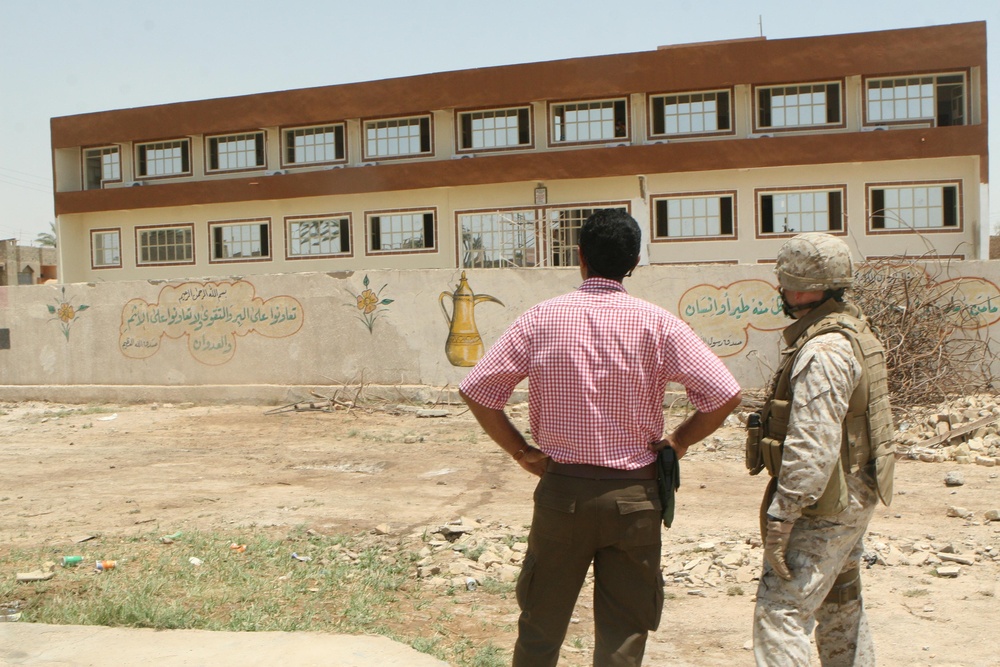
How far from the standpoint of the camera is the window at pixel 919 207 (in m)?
22.2

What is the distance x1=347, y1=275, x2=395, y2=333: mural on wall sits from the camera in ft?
44.9

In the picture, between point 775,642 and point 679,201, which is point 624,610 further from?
point 679,201

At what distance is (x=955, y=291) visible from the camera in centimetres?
1152

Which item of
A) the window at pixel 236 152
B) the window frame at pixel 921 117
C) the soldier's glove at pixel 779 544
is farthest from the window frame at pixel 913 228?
the soldier's glove at pixel 779 544

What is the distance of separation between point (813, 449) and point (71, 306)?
15.0 m

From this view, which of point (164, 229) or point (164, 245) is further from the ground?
point (164, 229)

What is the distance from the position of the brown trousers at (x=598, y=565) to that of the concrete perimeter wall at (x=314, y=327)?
9.79 meters

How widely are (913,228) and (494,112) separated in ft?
36.6

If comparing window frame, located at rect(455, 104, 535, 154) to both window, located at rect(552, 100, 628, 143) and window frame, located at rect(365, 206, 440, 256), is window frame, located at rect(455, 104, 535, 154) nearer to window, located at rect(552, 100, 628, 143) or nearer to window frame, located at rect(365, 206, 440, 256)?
window, located at rect(552, 100, 628, 143)

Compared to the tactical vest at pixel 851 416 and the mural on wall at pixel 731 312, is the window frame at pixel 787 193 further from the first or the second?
the tactical vest at pixel 851 416

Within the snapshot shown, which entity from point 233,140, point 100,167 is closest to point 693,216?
point 233,140

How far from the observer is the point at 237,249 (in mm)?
27812

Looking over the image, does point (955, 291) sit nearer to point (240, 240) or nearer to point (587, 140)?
point (587, 140)

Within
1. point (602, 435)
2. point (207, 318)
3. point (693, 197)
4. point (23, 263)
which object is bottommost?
point (602, 435)
